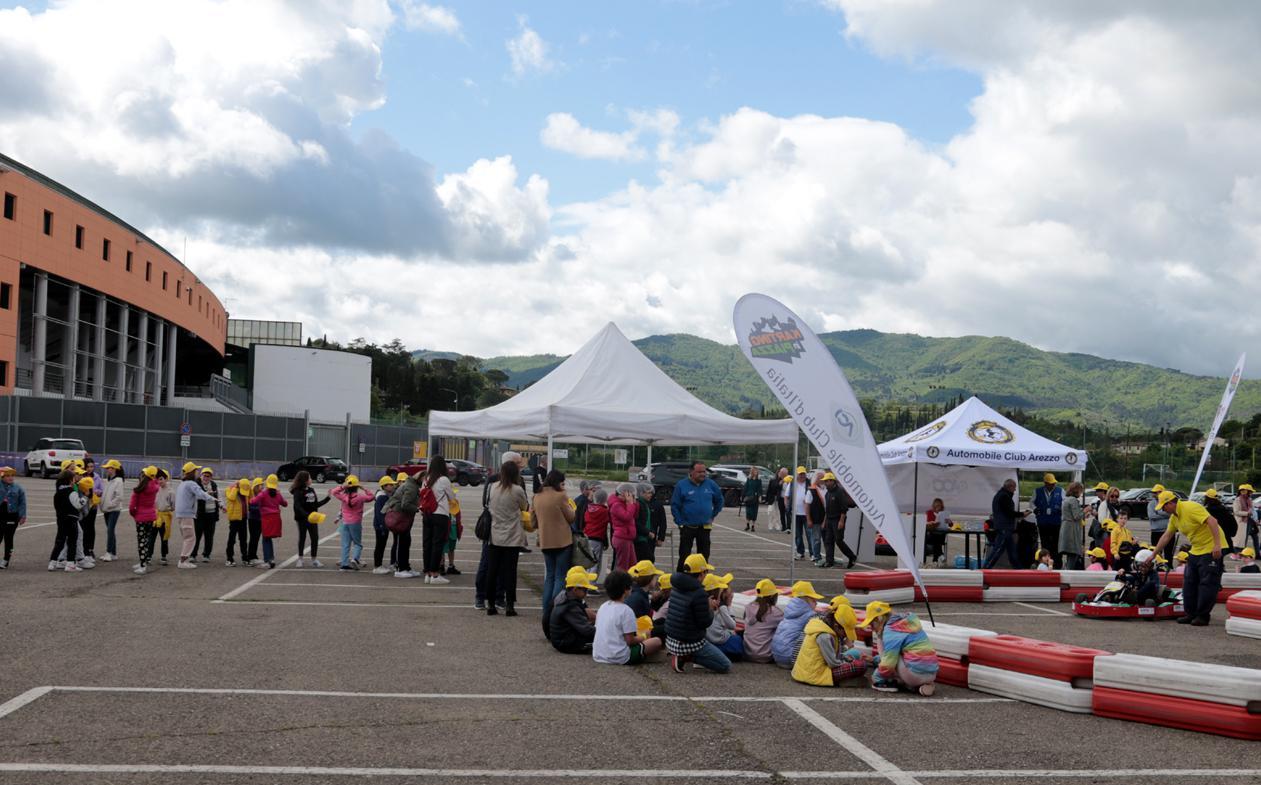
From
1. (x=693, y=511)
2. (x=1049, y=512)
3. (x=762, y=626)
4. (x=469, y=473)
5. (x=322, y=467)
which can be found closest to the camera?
(x=762, y=626)

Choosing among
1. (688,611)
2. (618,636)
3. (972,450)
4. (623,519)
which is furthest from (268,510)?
(972,450)

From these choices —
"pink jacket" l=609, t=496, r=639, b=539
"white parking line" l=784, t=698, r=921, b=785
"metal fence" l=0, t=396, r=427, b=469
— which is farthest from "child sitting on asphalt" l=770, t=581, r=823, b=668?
"metal fence" l=0, t=396, r=427, b=469

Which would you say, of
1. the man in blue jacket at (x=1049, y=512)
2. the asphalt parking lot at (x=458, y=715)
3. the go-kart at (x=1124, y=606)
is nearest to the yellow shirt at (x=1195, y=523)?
the go-kart at (x=1124, y=606)

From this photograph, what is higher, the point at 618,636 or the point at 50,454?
the point at 50,454

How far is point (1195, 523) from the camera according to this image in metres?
12.7

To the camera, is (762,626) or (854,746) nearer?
(854,746)

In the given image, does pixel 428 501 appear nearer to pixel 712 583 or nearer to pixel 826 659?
pixel 712 583

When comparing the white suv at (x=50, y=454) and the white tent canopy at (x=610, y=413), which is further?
the white suv at (x=50, y=454)

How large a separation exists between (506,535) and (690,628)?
3.15 metres

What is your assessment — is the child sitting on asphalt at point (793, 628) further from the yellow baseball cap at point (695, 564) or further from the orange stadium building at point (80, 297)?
the orange stadium building at point (80, 297)

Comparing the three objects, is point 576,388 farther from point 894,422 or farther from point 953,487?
point 894,422

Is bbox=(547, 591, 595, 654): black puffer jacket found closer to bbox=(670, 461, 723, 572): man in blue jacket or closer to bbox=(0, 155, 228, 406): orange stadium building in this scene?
bbox=(670, 461, 723, 572): man in blue jacket

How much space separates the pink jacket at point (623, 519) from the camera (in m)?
13.6

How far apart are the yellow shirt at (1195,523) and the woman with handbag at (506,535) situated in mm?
7914
